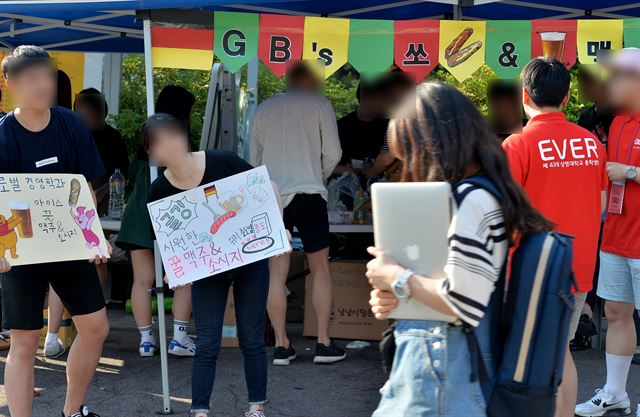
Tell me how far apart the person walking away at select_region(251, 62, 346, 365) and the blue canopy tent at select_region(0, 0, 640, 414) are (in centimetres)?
69

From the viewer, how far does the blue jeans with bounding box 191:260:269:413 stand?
4.78 metres

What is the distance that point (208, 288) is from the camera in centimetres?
483

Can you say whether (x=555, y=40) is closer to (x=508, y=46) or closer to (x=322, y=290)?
(x=508, y=46)

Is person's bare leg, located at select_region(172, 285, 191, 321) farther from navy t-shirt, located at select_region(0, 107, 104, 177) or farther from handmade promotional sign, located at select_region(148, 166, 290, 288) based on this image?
navy t-shirt, located at select_region(0, 107, 104, 177)

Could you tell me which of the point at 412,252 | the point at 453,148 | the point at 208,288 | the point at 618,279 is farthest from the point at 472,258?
the point at 618,279

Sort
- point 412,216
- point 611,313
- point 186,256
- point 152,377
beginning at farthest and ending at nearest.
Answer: point 152,377 < point 611,313 < point 186,256 < point 412,216

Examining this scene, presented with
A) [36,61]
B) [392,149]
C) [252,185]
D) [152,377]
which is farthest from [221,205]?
[392,149]

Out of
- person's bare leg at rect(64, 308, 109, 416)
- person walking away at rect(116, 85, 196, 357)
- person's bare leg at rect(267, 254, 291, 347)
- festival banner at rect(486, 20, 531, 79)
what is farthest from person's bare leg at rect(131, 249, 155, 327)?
festival banner at rect(486, 20, 531, 79)

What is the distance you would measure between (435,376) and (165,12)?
11.4ft

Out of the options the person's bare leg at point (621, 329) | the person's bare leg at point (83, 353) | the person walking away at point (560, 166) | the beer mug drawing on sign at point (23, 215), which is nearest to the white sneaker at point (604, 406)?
the person's bare leg at point (621, 329)

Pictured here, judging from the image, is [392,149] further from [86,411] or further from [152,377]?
[152,377]

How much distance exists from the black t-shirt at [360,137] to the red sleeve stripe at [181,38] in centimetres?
237

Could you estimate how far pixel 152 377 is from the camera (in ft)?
20.7

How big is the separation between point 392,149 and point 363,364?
413 cm
